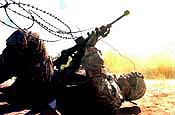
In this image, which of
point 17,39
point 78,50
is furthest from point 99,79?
point 78,50

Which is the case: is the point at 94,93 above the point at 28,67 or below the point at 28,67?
below

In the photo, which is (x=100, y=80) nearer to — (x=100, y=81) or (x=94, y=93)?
(x=100, y=81)

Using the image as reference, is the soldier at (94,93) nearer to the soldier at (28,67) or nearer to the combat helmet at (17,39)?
the soldier at (28,67)

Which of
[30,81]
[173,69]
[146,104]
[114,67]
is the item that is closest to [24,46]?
[30,81]

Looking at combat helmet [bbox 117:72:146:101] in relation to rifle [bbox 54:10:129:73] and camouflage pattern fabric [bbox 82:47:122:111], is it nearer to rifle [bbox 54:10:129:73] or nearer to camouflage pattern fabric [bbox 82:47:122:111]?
rifle [bbox 54:10:129:73]

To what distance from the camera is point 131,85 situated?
9.52 meters

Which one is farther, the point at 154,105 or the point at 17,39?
the point at 154,105

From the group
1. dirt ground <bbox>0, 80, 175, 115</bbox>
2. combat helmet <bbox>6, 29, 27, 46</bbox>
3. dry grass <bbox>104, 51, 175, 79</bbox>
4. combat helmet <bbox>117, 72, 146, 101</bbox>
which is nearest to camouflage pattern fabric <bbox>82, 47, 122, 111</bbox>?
dirt ground <bbox>0, 80, 175, 115</bbox>

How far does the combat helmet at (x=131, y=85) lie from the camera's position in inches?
368

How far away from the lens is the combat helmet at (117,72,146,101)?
9.34 meters

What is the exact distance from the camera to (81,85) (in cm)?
→ 807

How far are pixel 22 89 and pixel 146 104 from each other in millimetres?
4368

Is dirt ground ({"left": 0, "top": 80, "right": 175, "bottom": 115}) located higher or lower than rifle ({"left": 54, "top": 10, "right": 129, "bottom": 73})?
lower

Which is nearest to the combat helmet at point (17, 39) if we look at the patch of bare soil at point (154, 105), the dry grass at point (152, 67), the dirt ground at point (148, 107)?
the dirt ground at point (148, 107)
